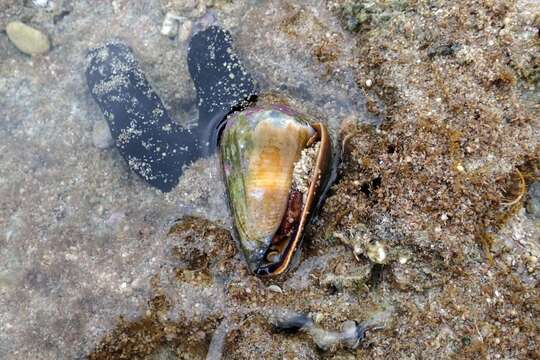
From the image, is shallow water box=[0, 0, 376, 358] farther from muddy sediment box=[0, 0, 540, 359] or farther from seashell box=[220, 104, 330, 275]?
seashell box=[220, 104, 330, 275]

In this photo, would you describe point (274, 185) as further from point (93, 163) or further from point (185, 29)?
point (185, 29)

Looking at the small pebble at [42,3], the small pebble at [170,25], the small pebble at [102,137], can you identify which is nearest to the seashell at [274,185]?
the small pebble at [102,137]

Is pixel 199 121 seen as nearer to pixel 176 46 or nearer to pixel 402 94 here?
pixel 176 46

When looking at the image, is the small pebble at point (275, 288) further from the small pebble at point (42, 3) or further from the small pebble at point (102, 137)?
the small pebble at point (42, 3)

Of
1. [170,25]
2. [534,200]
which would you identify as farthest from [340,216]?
[170,25]

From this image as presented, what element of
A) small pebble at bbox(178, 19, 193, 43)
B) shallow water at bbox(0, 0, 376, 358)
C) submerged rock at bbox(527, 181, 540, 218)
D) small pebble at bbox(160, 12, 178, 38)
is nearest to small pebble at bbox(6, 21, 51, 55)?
shallow water at bbox(0, 0, 376, 358)

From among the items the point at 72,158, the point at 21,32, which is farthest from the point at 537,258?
the point at 21,32
